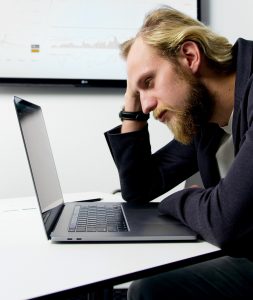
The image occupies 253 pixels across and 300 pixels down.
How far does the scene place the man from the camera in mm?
917

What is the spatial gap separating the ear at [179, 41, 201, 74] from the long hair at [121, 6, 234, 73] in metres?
0.01

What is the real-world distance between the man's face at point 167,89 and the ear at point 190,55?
0.02 metres

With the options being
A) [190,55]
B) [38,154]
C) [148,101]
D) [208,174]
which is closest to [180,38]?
[190,55]

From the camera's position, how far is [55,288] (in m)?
0.52

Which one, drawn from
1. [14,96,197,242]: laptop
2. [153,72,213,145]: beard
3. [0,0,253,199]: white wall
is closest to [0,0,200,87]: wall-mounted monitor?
[0,0,253,199]: white wall

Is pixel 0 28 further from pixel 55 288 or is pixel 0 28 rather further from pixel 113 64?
pixel 55 288

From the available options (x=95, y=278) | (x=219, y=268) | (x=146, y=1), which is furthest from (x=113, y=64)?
(x=95, y=278)

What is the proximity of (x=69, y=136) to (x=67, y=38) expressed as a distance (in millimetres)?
452

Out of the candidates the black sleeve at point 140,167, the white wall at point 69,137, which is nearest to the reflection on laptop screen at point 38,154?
the black sleeve at point 140,167

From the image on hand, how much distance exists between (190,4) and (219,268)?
1.42 m

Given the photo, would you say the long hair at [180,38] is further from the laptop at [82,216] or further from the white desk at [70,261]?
the white desk at [70,261]

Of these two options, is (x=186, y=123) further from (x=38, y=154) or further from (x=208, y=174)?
(x=38, y=154)

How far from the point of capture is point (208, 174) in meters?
1.15

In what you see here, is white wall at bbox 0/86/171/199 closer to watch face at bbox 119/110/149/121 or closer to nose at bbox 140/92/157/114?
watch face at bbox 119/110/149/121
